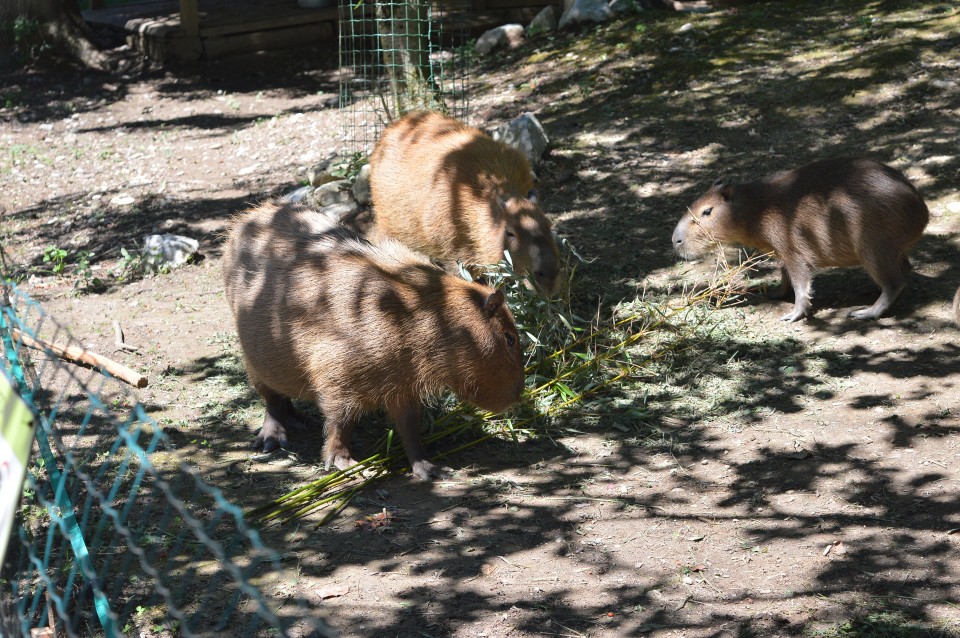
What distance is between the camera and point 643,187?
7625 mm

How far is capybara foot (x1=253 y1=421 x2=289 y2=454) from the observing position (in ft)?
16.0

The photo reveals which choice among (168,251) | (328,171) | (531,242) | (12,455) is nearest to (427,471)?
(531,242)

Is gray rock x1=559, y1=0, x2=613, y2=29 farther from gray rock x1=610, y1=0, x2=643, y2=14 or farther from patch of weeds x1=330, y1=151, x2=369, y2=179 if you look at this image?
patch of weeds x1=330, y1=151, x2=369, y2=179

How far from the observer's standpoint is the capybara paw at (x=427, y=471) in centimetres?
455

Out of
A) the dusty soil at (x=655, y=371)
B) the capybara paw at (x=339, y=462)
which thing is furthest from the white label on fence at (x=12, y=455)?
the capybara paw at (x=339, y=462)

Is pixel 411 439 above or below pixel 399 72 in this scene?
below

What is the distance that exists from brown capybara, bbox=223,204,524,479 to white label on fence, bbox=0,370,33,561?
95.0 inches

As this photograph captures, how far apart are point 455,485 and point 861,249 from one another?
2912 millimetres

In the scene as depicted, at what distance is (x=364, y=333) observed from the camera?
4375mm

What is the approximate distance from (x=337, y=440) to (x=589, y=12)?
8.38 metres

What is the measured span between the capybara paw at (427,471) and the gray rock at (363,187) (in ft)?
12.8

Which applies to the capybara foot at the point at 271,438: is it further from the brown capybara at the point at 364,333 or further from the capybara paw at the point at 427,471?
the capybara paw at the point at 427,471

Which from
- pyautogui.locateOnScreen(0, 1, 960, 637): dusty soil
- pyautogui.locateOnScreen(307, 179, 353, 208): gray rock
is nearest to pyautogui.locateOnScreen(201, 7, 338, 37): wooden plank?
pyautogui.locateOnScreen(0, 1, 960, 637): dusty soil

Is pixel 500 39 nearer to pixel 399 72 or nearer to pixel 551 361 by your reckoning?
pixel 399 72
